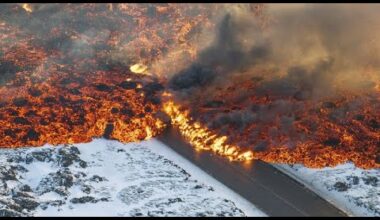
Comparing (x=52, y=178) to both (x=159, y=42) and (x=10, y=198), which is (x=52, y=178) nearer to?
(x=10, y=198)

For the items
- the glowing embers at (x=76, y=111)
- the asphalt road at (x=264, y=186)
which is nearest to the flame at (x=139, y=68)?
the glowing embers at (x=76, y=111)

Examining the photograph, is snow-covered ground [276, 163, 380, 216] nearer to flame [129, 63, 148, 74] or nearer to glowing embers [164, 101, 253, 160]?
glowing embers [164, 101, 253, 160]

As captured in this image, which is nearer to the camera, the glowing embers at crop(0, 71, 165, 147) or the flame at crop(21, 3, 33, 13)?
the glowing embers at crop(0, 71, 165, 147)

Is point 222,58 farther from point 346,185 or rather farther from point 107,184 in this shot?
point 107,184

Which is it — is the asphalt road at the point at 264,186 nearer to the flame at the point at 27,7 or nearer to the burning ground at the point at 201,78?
the burning ground at the point at 201,78

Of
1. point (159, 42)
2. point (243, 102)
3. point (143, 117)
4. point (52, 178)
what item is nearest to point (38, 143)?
point (52, 178)

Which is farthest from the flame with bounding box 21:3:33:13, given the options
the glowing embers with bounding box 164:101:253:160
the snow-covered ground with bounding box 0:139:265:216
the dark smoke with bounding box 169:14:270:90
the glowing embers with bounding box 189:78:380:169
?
the snow-covered ground with bounding box 0:139:265:216
